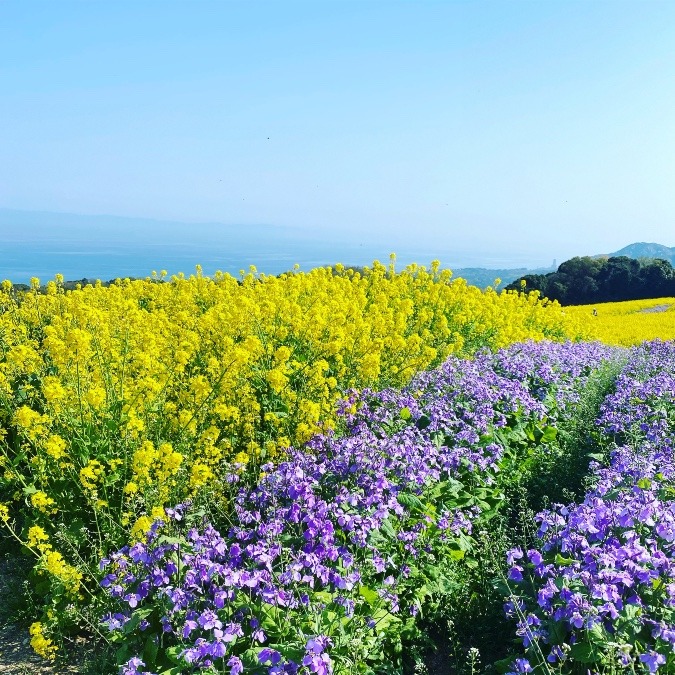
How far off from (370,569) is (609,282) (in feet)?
171

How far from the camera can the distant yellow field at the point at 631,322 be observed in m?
20.4

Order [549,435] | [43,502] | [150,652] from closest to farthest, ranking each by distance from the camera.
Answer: [150,652] < [43,502] < [549,435]

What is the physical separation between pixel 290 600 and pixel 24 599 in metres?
2.79

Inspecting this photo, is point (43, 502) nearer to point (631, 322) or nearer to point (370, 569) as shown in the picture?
point (370, 569)

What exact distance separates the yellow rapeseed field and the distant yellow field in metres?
12.4

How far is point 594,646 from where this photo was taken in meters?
3.23

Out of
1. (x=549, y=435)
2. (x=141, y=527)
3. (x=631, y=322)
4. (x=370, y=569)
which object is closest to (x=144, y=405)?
(x=141, y=527)

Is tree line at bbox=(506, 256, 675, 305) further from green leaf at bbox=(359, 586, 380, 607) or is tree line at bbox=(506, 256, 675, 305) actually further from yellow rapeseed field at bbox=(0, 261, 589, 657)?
green leaf at bbox=(359, 586, 380, 607)

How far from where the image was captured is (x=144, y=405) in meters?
5.52

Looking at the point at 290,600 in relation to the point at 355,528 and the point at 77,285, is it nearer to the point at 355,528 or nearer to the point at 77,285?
the point at 355,528

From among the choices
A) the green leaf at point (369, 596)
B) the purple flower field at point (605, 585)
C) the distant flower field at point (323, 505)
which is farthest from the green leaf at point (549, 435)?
the green leaf at point (369, 596)

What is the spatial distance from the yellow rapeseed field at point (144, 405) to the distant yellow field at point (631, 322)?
40.6ft

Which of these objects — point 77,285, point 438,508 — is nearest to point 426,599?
point 438,508

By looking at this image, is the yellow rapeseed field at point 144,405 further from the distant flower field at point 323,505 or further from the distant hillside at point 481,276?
the distant hillside at point 481,276
